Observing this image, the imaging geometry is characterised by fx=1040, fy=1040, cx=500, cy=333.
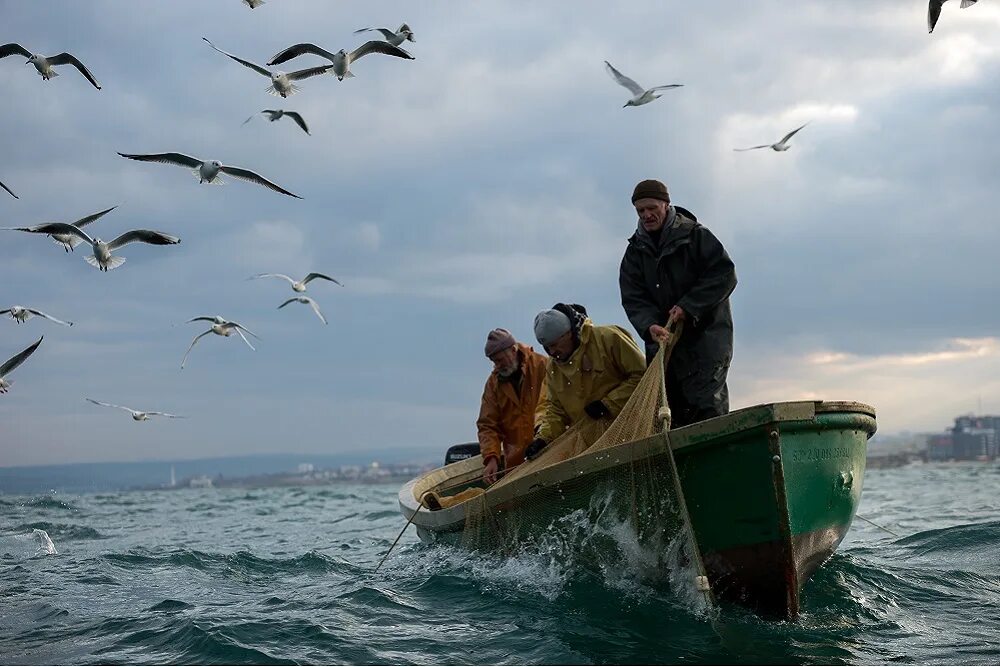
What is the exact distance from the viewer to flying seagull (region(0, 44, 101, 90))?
13312 millimetres

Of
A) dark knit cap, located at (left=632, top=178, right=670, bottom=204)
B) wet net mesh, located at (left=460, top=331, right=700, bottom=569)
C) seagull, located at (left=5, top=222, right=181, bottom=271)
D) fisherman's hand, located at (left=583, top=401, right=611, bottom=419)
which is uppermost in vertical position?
seagull, located at (left=5, top=222, right=181, bottom=271)

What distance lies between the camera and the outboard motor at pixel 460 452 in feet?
45.0

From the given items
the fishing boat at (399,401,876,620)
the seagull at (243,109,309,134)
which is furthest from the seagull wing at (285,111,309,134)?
the fishing boat at (399,401,876,620)

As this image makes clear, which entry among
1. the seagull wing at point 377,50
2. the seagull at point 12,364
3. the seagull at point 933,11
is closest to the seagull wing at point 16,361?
the seagull at point 12,364

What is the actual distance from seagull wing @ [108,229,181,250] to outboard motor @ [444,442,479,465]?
4.39 m

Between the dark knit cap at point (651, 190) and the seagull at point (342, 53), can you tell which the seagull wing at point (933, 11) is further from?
the seagull at point (342, 53)

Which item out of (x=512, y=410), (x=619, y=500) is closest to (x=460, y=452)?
(x=512, y=410)

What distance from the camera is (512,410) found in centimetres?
1034

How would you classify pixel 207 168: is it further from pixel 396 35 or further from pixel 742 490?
pixel 742 490

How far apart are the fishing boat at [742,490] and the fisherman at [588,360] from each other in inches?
34.3

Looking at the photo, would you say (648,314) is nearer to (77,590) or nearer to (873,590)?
(873,590)

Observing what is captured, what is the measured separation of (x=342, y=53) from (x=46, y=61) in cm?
389

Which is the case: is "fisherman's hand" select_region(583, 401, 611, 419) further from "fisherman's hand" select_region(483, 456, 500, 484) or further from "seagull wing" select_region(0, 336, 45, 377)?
"seagull wing" select_region(0, 336, 45, 377)

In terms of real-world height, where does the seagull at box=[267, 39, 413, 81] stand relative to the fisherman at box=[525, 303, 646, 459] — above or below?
above
